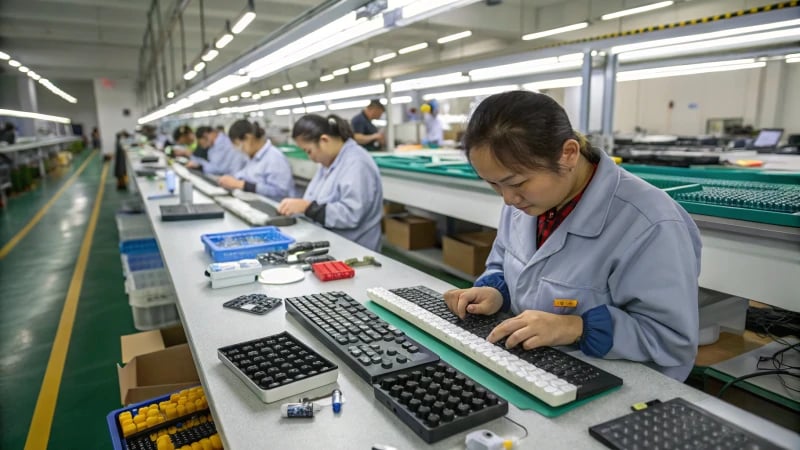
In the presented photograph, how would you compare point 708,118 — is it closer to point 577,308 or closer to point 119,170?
point 577,308

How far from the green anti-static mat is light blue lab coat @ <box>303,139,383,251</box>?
1.51 meters

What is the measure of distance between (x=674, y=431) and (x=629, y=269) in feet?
1.37

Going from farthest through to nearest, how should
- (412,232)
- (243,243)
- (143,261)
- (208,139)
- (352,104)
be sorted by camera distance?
(352,104) < (208,139) < (412,232) < (143,261) < (243,243)

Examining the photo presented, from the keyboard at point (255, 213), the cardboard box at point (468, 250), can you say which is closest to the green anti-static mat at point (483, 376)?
the keyboard at point (255, 213)

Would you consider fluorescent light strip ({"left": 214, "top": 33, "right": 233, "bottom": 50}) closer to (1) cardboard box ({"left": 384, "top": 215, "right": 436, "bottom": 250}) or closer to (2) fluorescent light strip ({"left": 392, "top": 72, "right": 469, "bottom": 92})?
(2) fluorescent light strip ({"left": 392, "top": 72, "right": 469, "bottom": 92})

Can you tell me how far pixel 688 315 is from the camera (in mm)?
1043

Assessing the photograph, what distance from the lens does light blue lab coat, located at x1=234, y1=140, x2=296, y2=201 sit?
14.0 feet

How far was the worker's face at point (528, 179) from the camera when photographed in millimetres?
1107

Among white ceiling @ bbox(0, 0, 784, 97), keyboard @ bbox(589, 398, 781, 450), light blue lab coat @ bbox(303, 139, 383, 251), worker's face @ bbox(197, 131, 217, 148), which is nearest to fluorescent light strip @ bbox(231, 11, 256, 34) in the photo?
light blue lab coat @ bbox(303, 139, 383, 251)

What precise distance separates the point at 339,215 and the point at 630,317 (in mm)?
1905

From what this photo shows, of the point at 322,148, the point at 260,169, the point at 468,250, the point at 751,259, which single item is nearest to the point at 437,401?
the point at 751,259

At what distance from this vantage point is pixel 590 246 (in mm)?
1183

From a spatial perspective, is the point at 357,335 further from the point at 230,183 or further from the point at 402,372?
the point at 230,183

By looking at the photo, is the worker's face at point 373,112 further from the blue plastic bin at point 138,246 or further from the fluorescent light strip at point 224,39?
the blue plastic bin at point 138,246
